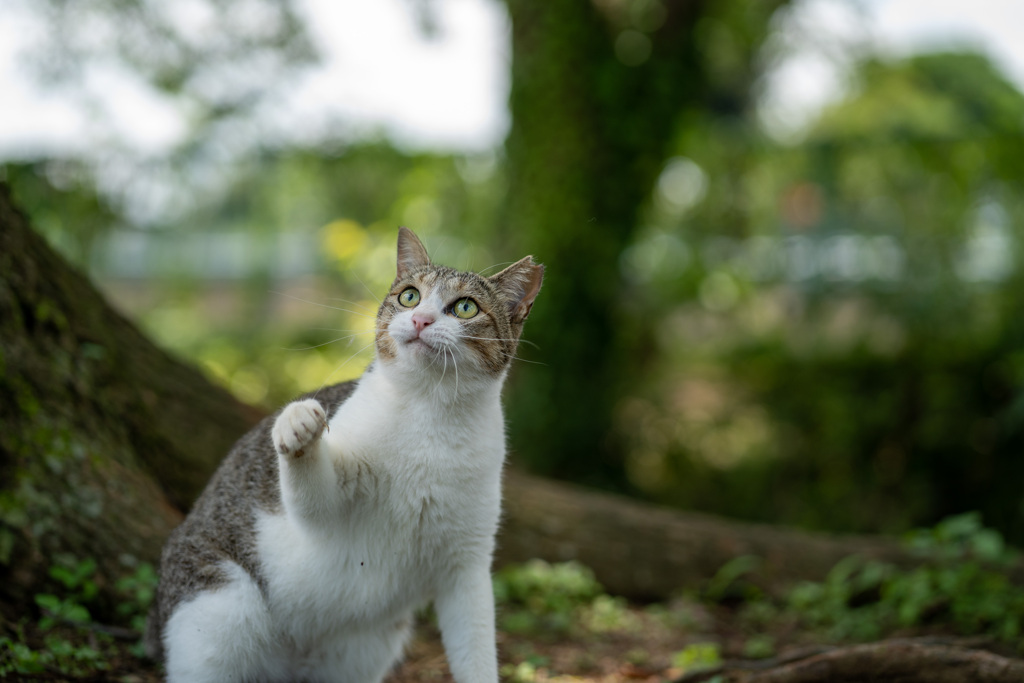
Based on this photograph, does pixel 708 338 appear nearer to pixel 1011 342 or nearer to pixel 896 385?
pixel 896 385

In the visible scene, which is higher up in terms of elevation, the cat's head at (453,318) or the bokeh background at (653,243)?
the bokeh background at (653,243)

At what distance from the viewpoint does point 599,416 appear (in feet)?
25.9

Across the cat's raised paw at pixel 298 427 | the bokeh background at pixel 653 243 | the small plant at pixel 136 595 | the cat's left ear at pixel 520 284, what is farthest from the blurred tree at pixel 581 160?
the cat's raised paw at pixel 298 427

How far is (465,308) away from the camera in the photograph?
2480 millimetres

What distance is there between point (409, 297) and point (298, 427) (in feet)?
2.21

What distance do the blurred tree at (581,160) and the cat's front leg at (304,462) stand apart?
5347mm

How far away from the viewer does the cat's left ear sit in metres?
2.58

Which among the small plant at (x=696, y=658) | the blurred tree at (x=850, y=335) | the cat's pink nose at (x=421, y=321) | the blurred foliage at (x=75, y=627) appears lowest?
the small plant at (x=696, y=658)

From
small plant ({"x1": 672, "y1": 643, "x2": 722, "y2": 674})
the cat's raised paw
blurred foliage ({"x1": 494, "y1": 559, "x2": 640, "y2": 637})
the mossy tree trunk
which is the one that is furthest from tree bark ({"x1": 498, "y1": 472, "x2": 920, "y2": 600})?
the cat's raised paw

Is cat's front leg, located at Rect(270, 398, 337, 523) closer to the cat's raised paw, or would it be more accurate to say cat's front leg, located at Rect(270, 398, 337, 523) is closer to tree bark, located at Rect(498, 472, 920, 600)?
the cat's raised paw

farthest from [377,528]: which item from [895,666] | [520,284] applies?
[895,666]

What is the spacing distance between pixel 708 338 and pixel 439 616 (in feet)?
22.7

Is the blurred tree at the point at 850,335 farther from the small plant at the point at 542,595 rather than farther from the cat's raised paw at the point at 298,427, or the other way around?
the cat's raised paw at the point at 298,427

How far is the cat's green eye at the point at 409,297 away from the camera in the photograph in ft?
8.27
